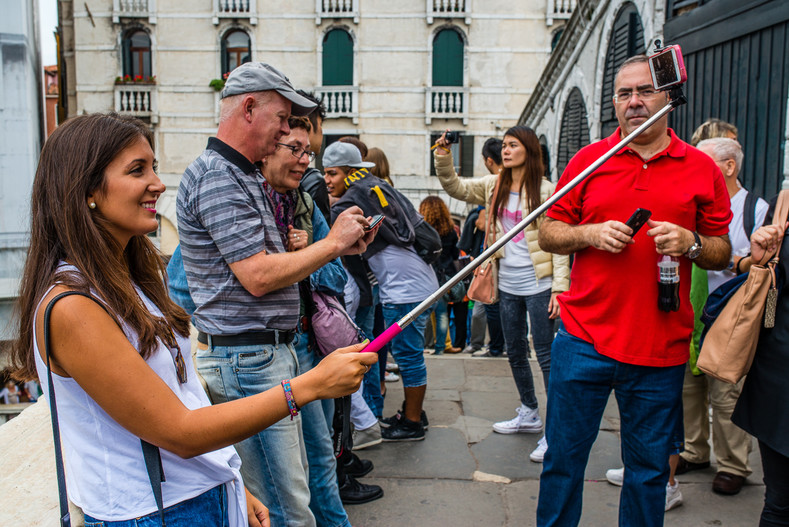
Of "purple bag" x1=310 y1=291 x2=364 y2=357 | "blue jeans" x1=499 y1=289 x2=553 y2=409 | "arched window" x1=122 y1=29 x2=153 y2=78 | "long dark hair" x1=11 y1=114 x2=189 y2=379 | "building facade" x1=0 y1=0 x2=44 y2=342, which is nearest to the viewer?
"long dark hair" x1=11 y1=114 x2=189 y2=379

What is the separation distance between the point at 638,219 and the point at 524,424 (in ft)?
7.93

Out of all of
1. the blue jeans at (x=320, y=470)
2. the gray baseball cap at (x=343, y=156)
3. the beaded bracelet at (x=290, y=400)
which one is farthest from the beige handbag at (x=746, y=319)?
the gray baseball cap at (x=343, y=156)

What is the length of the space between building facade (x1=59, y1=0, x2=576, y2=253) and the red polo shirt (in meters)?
18.1

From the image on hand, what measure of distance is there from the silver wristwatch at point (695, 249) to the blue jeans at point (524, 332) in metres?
1.56

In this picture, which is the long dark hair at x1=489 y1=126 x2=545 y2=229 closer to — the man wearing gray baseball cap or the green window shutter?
the man wearing gray baseball cap

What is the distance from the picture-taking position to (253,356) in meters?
2.18

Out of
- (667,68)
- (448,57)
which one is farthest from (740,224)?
(448,57)

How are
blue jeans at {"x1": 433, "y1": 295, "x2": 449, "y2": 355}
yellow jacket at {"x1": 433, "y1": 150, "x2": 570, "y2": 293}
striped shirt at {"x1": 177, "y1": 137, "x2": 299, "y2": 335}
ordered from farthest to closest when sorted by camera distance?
blue jeans at {"x1": 433, "y1": 295, "x2": 449, "y2": 355}, yellow jacket at {"x1": 433, "y1": 150, "x2": 570, "y2": 293}, striped shirt at {"x1": 177, "y1": 137, "x2": 299, "y2": 335}

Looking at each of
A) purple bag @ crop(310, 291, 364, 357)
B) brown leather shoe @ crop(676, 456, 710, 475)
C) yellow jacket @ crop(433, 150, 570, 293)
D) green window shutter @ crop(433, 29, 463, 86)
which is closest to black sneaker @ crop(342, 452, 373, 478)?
purple bag @ crop(310, 291, 364, 357)

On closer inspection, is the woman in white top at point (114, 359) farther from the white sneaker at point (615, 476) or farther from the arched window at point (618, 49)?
the arched window at point (618, 49)

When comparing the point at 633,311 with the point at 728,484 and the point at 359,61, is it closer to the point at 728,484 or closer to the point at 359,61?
the point at 728,484

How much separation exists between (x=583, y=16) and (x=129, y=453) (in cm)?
941

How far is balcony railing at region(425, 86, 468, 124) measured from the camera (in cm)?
2052

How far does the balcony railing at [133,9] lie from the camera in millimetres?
20625
